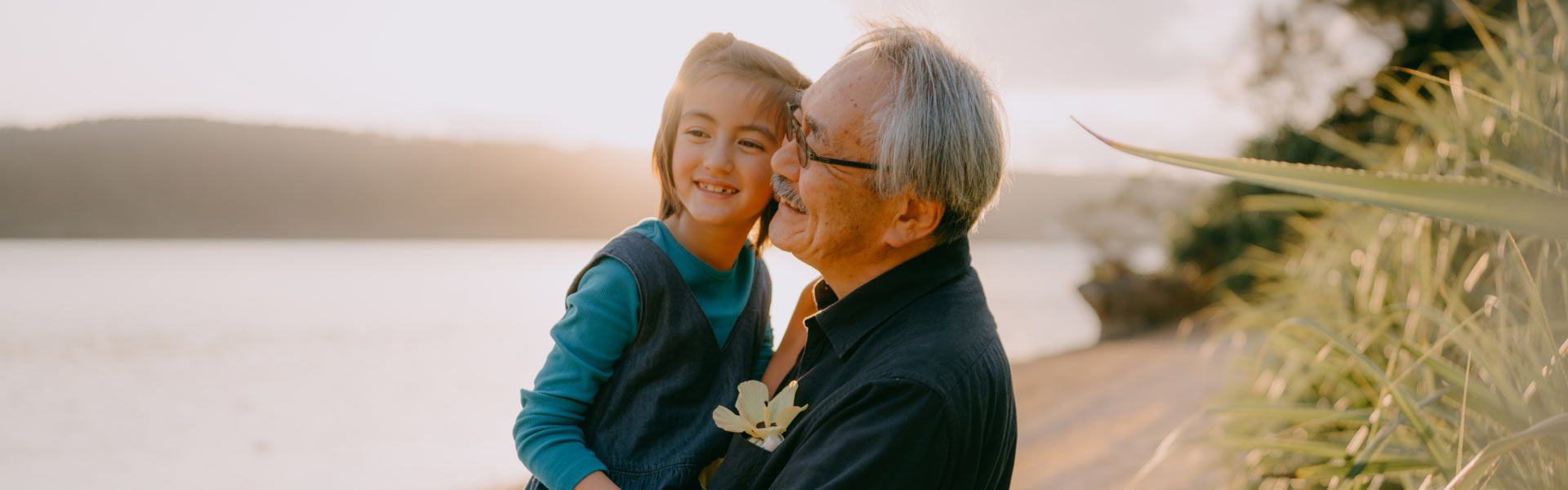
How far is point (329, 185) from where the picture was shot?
5753 cm

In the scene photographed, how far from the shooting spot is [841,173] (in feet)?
5.52

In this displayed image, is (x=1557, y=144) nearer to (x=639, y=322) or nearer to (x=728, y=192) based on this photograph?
(x=728, y=192)

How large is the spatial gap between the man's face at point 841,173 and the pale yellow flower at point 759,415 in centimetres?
33

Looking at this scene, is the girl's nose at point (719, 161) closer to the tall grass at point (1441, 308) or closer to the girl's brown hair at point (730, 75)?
the girl's brown hair at point (730, 75)

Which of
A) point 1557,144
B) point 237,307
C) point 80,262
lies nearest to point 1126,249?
point 1557,144

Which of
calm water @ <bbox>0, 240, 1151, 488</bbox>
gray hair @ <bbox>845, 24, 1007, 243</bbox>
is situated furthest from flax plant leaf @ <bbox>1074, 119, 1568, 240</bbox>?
calm water @ <bbox>0, 240, 1151, 488</bbox>

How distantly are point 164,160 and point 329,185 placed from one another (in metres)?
10.7

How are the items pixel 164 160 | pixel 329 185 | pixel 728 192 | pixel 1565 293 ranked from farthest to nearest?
pixel 329 185, pixel 164 160, pixel 728 192, pixel 1565 293

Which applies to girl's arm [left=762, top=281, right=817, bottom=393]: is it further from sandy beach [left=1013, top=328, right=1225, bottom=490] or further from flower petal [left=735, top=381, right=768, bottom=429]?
sandy beach [left=1013, top=328, right=1225, bottom=490]

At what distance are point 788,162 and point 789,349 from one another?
1.59 feet

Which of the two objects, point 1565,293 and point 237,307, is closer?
point 1565,293

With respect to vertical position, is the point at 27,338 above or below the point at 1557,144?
below

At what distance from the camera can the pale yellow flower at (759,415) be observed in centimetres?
154

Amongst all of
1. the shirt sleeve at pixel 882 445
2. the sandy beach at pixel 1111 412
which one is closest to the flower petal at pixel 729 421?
the shirt sleeve at pixel 882 445
